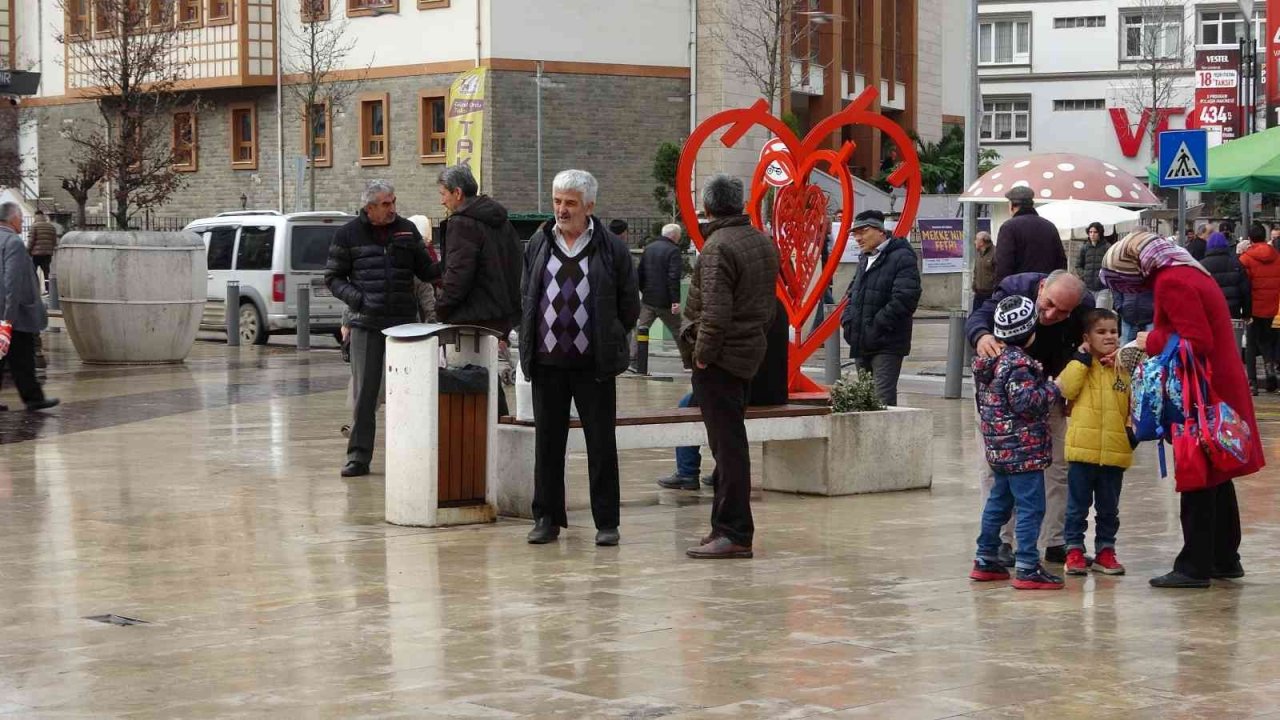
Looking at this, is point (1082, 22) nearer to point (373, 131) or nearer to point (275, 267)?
point (373, 131)

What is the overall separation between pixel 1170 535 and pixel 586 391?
316 centimetres

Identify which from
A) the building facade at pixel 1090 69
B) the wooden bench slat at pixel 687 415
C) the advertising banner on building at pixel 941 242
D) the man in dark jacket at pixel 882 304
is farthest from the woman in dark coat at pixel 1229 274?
the building facade at pixel 1090 69

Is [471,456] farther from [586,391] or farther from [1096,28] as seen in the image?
[1096,28]

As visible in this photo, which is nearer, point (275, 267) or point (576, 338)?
point (576, 338)

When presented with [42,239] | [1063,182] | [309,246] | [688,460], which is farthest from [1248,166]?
[42,239]

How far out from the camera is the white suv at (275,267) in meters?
26.5

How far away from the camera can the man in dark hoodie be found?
38.0 feet

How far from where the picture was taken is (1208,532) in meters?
8.44

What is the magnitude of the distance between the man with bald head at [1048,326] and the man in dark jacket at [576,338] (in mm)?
1856

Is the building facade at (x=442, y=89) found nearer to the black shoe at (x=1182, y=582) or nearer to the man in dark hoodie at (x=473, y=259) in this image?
the man in dark hoodie at (x=473, y=259)

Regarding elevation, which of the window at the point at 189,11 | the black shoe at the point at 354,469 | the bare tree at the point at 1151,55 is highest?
the bare tree at the point at 1151,55

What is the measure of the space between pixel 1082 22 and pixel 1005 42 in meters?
2.98

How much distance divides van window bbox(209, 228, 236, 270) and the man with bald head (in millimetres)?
19958

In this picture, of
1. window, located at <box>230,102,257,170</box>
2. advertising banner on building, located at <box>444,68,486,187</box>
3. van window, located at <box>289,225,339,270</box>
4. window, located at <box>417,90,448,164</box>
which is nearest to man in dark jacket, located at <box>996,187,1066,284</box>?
van window, located at <box>289,225,339,270</box>
